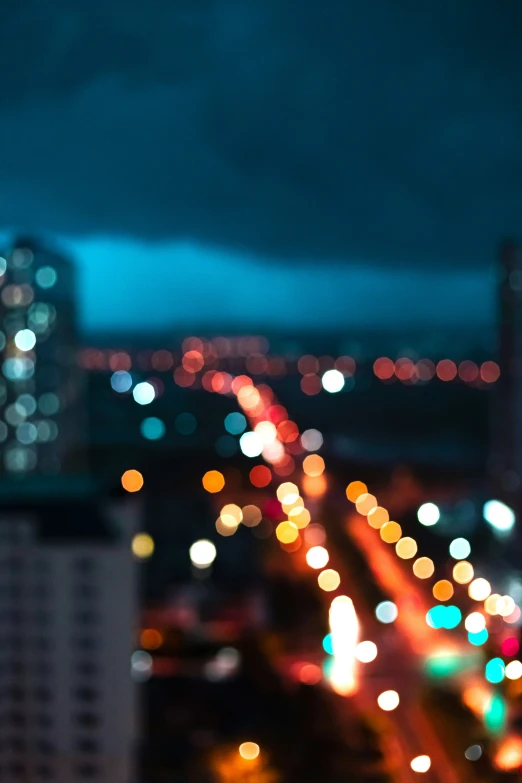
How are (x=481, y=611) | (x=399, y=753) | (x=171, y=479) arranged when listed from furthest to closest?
(x=171, y=479) → (x=481, y=611) → (x=399, y=753)

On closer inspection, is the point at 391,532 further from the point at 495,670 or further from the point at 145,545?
the point at 495,670

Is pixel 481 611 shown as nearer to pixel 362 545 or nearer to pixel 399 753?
pixel 399 753

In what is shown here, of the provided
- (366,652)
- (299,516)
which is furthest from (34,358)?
(366,652)

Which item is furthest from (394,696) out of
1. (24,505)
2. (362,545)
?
(362,545)

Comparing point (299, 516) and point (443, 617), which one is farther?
point (299, 516)

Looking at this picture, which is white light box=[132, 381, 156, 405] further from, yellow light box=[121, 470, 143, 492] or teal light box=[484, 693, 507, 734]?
teal light box=[484, 693, 507, 734]

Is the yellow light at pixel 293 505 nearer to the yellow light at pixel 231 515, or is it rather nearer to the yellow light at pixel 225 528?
the yellow light at pixel 231 515
